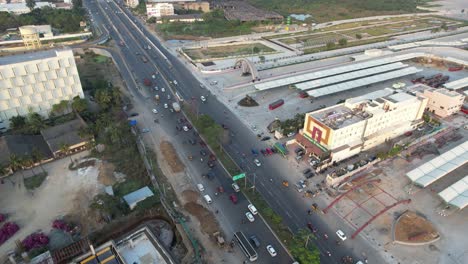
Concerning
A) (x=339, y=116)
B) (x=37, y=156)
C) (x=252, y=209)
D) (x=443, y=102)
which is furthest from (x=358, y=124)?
(x=37, y=156)

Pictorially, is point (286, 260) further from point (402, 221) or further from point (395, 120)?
point (395, 120)

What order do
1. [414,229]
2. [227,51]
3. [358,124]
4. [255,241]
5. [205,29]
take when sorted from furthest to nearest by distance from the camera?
1. [205,29]
2. [227,51]
3. [358,124]
4. [414,229]
5. [255,241]

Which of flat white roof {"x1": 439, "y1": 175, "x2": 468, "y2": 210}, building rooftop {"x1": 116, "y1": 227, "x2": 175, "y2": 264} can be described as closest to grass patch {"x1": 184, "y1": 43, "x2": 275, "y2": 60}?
building rooftop {"x1": 116, "y1": 227, "x2": 175, "y2": 264}

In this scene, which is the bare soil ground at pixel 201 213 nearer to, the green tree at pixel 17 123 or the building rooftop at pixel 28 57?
the green tree at pixel 17 123

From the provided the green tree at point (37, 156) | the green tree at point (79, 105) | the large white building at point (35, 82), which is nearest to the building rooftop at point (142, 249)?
the green tree at point (37, 156)

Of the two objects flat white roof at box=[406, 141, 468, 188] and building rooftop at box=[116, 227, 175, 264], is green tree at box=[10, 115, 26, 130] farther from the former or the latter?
flat white roof at box=[406, 141, 468, 188]

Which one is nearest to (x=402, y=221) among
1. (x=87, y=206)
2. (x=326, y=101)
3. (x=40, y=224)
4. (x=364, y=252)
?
(x=364, y=252)

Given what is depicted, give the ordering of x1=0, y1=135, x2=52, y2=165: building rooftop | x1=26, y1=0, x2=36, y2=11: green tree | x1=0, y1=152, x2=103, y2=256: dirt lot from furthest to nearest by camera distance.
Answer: x1=26, y1=0, x2=36, y2=11: green tree < x1=0, y1=135, x2=52, y2=165: building rooftop < x1=0, y1=152, x2=103, y2=256: dirt lot

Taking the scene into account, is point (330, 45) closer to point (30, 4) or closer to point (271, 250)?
point (271, 250)
